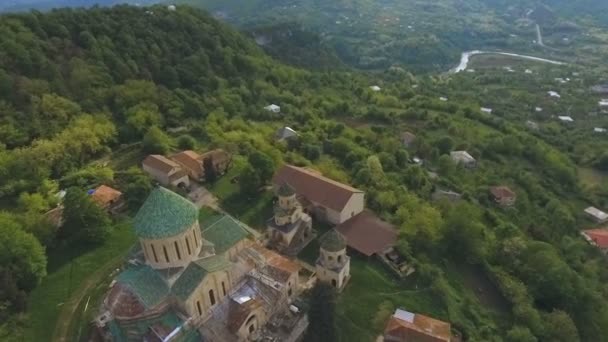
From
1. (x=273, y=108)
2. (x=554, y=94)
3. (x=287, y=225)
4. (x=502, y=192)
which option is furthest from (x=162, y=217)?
(x=554, y=94)

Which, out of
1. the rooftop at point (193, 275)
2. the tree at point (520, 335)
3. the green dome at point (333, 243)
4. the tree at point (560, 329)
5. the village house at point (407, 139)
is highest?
the rooftop at point (193, 275)

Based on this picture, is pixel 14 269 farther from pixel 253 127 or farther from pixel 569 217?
pixel 569 217

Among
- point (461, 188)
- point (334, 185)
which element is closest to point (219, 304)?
point (334, 185)

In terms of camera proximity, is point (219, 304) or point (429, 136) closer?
point (219, 304)

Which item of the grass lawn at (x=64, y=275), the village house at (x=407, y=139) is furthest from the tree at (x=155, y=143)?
the village house at (x=407, y=139)

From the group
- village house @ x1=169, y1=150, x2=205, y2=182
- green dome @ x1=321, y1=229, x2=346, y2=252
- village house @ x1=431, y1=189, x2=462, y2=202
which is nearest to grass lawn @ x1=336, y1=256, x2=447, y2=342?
green dome @ x1=321, y1=229, x2=346, y2=252

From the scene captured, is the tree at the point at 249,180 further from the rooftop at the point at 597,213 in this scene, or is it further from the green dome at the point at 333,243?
the rooftop at the point at 597,213

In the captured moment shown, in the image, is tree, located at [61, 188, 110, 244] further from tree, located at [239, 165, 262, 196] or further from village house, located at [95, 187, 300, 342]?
tree, located at [239, 165, 262, 196]
